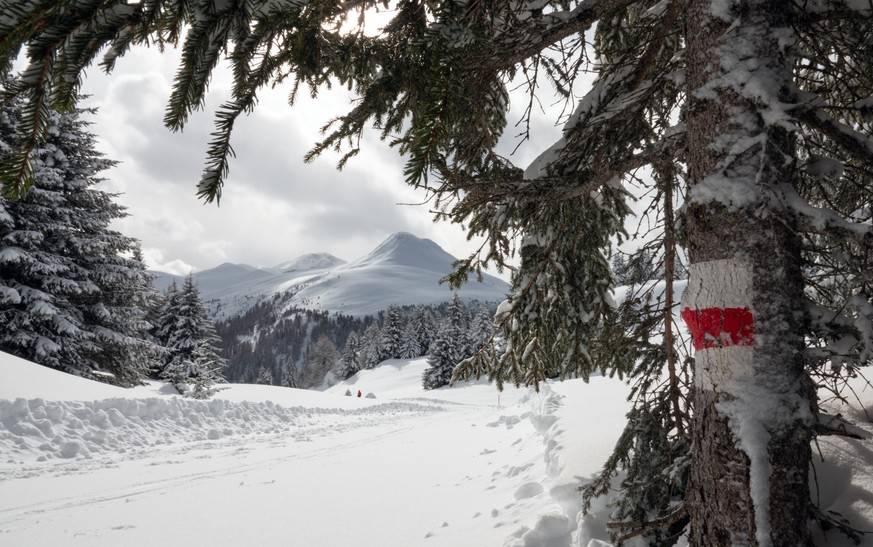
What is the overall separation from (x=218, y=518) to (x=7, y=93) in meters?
5.18

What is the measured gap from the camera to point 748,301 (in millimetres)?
2070

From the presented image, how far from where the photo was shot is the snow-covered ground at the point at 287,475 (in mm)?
4030

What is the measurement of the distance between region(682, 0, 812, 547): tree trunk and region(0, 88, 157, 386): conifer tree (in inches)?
689

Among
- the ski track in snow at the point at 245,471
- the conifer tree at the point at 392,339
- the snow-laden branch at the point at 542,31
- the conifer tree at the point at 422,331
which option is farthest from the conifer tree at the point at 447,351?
the snow-laden branch at the point at 542,31

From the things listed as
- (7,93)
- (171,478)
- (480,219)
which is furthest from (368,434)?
(7,93)

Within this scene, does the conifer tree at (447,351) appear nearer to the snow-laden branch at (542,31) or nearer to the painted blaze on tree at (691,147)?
the painted blaze on tree at (691,147)

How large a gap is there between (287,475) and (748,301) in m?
7.21

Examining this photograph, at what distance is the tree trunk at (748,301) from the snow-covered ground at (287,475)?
1.92 feet

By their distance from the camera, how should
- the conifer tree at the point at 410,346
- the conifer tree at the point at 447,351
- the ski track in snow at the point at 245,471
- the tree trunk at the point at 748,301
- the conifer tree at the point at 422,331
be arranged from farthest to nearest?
the conifer tree at the point at 422,331
the conifer tree at the point at 410,346
the conifer tree at the point at 447,351
the ski track in snow at the point at 245,471
the tree trunk at the point at 748,301

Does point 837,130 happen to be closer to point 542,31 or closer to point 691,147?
point 691,147

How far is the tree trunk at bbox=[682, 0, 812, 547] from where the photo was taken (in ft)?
6.54

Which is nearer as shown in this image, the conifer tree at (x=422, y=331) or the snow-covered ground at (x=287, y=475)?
the snow-covered ground at (x=287, y=475)

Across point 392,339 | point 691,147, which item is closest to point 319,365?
point 392,339

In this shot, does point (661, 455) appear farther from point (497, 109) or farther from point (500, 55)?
point (497, 109)
